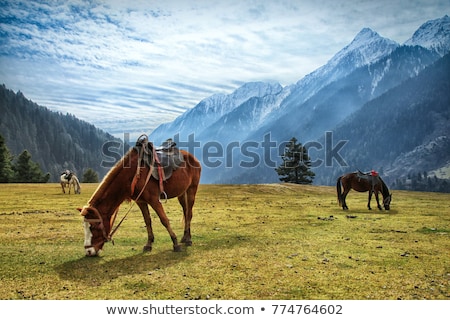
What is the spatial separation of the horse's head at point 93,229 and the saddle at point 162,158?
4.70 ft

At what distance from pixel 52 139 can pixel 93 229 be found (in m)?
84.4

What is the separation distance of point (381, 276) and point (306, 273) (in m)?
1.29

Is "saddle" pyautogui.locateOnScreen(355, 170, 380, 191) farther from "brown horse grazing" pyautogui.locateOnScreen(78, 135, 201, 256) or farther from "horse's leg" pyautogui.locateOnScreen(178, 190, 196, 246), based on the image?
"brown horse grazing" pyautogui.locateOnScreen(78, 135, 201, 256)

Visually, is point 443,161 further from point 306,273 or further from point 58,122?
point 306,273

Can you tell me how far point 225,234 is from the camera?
30.5 ft

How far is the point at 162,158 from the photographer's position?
25.3 feet

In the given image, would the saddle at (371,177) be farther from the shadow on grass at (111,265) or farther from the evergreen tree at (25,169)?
the evergreen tree at (25,169)

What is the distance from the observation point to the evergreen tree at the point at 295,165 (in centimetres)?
4116

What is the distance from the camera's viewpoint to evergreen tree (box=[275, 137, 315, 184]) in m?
41.2

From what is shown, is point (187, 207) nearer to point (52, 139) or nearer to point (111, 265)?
point (111, 265)

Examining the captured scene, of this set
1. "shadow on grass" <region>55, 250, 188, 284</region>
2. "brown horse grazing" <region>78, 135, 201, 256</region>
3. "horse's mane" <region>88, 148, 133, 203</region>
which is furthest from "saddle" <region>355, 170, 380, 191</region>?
"horse's mane" <region>88, 148, 133, 203</region>

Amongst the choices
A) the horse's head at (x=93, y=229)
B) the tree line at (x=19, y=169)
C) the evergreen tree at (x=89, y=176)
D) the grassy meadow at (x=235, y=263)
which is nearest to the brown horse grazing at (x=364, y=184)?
the grassy meadow at (x=235, y=263)

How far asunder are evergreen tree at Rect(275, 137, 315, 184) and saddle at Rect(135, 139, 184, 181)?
111 ft

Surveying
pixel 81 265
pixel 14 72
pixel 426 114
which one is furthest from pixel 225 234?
pixel 426 114
